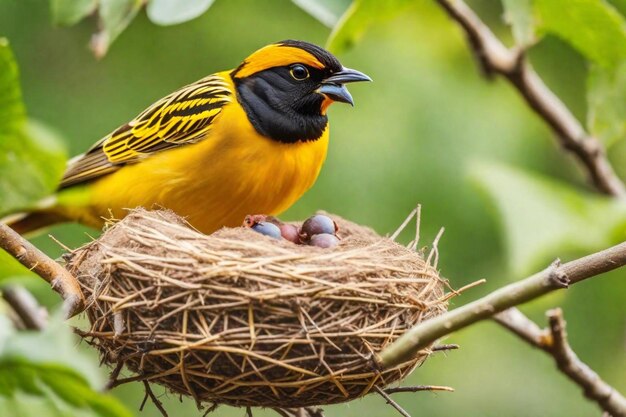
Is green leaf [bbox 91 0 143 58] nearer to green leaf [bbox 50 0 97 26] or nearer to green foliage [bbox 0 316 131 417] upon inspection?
green leaf [bbox 50 0 97 26]

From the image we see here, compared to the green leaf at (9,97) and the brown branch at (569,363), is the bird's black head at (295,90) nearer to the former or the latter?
the brown branch at (569,363)

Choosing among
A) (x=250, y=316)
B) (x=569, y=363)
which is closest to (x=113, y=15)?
(x=250, y=316)

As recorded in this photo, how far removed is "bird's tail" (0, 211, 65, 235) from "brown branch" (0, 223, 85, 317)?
1.39 m

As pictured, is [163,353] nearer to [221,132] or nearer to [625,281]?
[221,132]

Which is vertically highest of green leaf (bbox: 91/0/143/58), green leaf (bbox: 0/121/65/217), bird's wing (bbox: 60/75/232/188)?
green leaf (bbox: 91/0/143/58)

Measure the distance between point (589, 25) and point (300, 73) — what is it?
1620 mm

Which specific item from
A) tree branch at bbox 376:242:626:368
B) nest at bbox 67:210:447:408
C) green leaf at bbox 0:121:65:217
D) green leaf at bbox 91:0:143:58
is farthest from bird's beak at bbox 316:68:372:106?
green leaf at bbox 0:121:65:217

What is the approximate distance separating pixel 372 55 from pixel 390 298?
4.88 m

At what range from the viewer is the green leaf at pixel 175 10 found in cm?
254

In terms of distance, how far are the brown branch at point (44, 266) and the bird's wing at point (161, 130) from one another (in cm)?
118

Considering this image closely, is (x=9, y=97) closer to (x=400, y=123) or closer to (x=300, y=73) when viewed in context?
(x=300, y=73)

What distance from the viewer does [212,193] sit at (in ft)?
13.8

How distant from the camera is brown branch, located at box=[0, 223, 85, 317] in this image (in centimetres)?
282

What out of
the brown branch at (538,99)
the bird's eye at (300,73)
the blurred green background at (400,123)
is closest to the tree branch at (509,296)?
the brown branch at (538,99)
